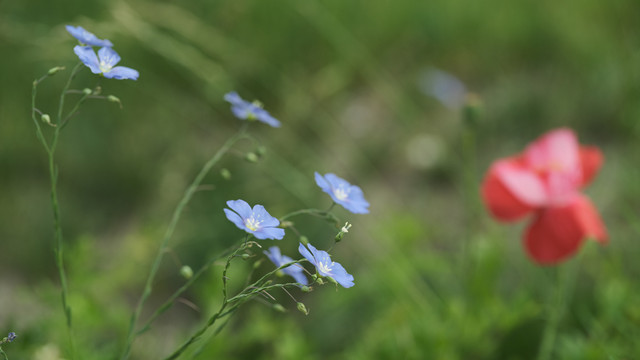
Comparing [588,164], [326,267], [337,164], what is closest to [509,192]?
[588,164]

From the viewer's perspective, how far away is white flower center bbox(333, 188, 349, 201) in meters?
0.80

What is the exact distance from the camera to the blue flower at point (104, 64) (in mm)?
729

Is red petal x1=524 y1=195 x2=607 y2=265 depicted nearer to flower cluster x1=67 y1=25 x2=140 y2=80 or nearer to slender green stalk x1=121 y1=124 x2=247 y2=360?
slender green stalk x1=121 y1=124 x2=247 y2=360

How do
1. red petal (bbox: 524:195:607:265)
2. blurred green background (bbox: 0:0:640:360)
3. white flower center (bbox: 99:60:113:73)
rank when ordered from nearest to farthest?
white flower center (bbox: 99:60:113:73), red petal (bbox: 524:195:607:265), blurred green background (bbox: 0:0:640:360)

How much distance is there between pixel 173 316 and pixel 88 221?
0.42 meters

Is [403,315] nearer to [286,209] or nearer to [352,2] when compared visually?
[286,209]

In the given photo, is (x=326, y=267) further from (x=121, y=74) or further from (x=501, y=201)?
(x=501, y=201)

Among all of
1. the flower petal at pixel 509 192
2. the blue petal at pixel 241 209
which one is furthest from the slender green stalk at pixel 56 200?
the flower petal at pixel 509 192

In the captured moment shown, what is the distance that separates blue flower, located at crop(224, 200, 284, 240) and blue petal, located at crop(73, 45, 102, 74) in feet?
0.70

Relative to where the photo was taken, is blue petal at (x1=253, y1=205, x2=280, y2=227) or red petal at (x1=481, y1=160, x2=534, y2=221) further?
red petal at (x1=481, y1=160, x2=534, y2=221)

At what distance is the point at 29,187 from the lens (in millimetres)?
2023

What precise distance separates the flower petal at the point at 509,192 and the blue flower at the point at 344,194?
493 mm

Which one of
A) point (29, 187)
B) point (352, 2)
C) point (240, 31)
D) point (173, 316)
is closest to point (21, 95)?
point (29, 187)

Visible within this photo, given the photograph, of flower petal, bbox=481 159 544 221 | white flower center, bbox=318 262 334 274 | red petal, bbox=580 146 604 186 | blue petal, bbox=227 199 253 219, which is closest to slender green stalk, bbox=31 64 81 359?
blue petal, bbox=227 199 253 219
